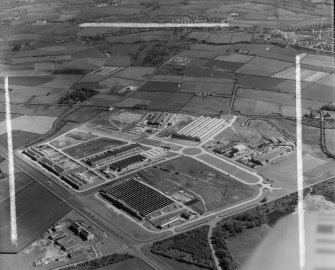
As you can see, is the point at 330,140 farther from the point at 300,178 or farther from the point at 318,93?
the point at 318,93

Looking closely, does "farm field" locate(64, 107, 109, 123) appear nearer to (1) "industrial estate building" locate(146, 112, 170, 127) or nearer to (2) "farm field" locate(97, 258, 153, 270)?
(1) "industrial estate building" locate(146, 112, 170, 127)

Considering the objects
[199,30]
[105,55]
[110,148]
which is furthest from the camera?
[199,30]

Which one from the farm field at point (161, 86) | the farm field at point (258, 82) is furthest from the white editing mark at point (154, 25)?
the farm field at point (161, 86)

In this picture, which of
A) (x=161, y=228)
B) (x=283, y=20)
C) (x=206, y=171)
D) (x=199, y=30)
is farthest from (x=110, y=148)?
(x=283, y=20)

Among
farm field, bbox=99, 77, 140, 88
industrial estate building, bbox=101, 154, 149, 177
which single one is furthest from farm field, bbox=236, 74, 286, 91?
industrial estate building, bbox=101, 154, 149, 177

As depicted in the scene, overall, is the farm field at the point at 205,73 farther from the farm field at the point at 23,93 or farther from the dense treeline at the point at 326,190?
the dense treeline at the point at 326,190

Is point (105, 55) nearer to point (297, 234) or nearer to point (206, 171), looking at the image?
point (206, 171)

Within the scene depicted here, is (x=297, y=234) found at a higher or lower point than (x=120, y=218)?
higher

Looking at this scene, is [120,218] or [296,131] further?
[296,131]
